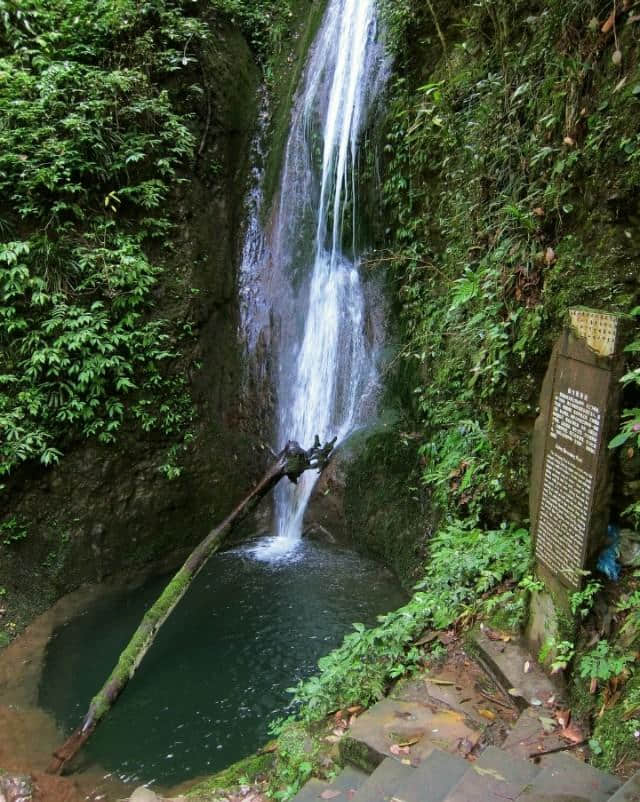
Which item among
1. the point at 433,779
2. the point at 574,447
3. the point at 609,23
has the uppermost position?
the point at 609,23

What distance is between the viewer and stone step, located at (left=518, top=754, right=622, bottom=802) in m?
2.32

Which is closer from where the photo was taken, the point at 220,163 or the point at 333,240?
the point at 333,240

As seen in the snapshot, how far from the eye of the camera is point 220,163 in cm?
959

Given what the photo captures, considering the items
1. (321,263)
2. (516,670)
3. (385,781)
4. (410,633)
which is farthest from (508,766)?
(321,263)

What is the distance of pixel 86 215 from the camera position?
7.87 metres

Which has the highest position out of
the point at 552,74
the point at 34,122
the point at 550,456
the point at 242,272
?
the point at 34,122

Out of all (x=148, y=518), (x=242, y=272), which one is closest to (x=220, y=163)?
(x=242, y=272)

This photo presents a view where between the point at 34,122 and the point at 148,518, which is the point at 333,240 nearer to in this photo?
the point at 34,122

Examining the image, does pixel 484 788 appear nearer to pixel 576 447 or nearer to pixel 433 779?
pixel 433 779

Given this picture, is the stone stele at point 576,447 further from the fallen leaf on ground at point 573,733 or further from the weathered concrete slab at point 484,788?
the weathered concrete slab at point 484,788

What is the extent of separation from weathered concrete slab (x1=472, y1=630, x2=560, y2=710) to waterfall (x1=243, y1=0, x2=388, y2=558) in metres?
4.67

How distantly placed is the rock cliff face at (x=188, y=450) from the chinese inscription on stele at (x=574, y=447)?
5.90m

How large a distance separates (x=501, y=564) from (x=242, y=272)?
7.15 meters

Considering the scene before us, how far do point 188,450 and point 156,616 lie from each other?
126 inches
